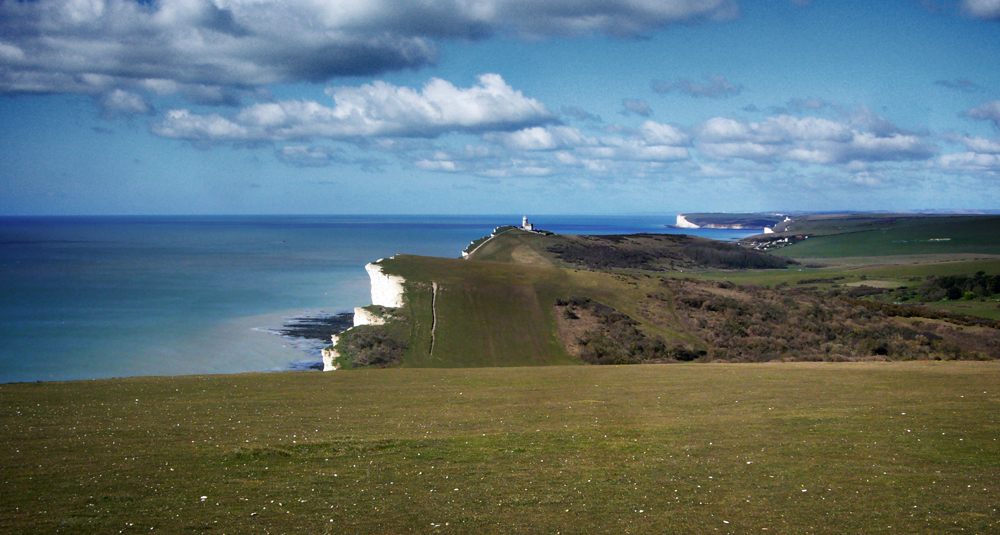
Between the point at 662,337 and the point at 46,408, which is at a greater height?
the point at 46,408

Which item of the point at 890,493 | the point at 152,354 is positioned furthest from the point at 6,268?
the point at 890,493

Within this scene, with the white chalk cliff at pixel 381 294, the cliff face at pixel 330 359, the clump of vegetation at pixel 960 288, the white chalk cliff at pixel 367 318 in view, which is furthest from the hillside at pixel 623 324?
the clump of vegetation at pixel 960 288

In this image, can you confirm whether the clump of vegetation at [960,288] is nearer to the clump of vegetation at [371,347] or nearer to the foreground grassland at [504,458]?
the clump of vegetation at [371,347]

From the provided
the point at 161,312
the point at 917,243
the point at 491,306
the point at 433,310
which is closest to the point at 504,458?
the point at 433,310

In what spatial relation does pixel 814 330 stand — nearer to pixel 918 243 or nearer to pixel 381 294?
pixel 381 294

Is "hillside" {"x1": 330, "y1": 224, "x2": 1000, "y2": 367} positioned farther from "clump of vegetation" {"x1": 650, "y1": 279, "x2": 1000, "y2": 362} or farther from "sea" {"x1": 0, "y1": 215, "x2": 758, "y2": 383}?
"sea" {"x1": 0, "y1": 215, "x2": 758, "y2": 383}

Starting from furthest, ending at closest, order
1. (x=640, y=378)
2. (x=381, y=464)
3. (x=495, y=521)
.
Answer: (x=640, y=378)
(x=381, y=464)
(x=495, y=521)

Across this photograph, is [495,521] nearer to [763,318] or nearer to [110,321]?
[763,318]
